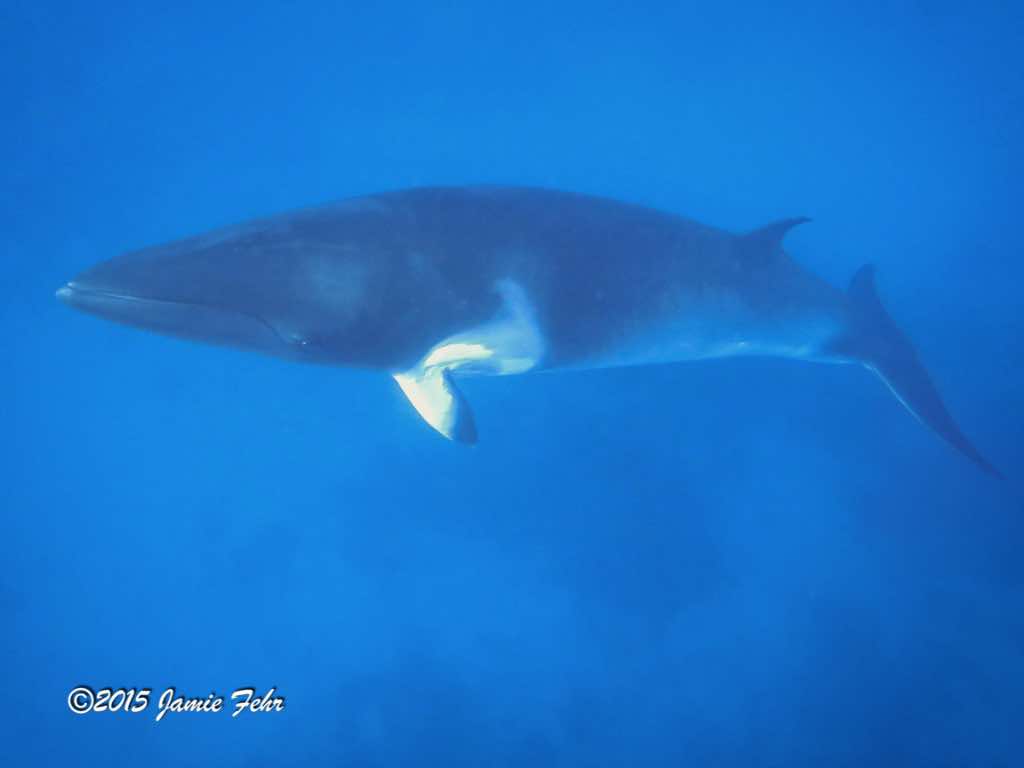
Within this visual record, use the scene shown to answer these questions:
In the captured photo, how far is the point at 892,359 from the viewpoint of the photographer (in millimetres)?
9539

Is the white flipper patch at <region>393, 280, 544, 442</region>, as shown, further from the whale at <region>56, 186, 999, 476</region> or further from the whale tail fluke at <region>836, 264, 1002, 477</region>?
the whale tail fluke at <region>836, 264, 1002, 477</region>

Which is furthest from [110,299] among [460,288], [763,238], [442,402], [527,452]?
[527,452]

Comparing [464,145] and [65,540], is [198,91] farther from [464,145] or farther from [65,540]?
[65,540]

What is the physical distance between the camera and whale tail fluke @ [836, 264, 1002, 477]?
927 cm

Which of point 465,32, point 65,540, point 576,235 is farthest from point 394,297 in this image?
point 465,32

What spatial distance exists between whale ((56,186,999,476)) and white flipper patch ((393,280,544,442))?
0.05ft

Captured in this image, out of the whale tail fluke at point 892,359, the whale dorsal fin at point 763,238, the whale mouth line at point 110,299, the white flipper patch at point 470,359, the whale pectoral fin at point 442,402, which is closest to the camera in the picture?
the whale mouth line at point 110,299

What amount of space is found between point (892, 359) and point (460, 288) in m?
6.77

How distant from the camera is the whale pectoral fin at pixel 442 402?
20.6 feet

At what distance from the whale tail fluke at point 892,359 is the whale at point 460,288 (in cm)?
107

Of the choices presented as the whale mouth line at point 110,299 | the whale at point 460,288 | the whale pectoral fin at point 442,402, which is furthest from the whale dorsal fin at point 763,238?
the whale mouth line at point 110,299

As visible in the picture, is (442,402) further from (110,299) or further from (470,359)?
(110,299)

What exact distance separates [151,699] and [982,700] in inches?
563

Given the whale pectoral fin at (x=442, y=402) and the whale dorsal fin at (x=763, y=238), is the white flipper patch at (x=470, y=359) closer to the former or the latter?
→ the whale pectoral fin at (x=442, y=402)
